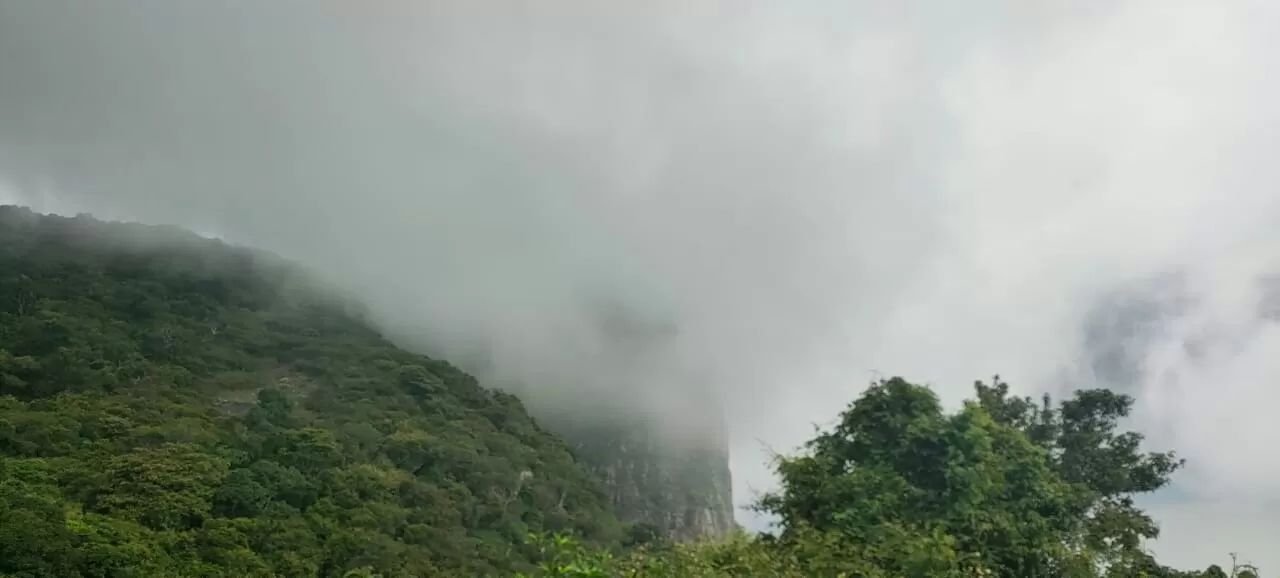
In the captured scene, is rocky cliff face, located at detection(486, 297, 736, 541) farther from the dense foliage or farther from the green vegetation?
the dense foliage

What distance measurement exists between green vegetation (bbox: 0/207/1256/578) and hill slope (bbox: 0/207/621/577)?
0.60 feet

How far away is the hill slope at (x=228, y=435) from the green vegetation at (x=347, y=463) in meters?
0.18

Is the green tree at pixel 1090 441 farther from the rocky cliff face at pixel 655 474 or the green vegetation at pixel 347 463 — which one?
the rocky cliff face at pixel 655 474

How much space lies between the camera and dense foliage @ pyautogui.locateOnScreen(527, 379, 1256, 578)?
14.7m

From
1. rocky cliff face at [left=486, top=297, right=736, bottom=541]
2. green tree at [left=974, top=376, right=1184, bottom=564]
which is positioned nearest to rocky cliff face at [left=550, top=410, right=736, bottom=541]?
rocky cliff face at [left=486, top=297, right=736, bottom=541]

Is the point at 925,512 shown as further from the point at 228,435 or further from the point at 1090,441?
the point at 228,435

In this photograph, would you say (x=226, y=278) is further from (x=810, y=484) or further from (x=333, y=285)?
(x=810, y=484)

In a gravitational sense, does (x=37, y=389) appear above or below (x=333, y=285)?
below

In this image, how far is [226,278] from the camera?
10212 centimetres

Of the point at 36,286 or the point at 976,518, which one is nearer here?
the point at 976,518

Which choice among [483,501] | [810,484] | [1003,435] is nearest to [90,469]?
[483,501]

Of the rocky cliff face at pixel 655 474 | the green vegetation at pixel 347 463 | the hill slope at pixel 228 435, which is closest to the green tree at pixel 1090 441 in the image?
the green vegetation at pixel 347 463

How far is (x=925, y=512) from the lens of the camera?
17672 mm

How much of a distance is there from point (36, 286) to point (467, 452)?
136ft
